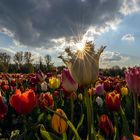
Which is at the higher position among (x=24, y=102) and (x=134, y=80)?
(x=134, y=80)

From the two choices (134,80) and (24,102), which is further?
(24,102)

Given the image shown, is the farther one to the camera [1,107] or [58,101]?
[58,101]

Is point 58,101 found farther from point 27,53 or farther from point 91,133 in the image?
point 27,53

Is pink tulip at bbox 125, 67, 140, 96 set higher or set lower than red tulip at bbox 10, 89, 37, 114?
higher

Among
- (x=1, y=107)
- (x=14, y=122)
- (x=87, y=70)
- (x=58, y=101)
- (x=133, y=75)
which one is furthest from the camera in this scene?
(x=58, y=101)

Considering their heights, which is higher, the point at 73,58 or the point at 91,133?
the point at 73,58

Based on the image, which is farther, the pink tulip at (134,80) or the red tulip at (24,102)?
the red tulip at (24,102)

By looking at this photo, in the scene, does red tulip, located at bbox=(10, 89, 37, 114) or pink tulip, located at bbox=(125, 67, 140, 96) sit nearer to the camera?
pink tulip, located at bbox=(125, 67, 140, 96)

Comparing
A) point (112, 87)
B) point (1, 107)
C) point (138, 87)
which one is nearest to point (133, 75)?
point (138, 87)

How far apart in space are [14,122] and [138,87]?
160 inches

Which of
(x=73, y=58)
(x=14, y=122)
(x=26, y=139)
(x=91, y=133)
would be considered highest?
(x=73, y=58)

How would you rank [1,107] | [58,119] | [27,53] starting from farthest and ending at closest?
[27,53] < [1,107] < [58,119]

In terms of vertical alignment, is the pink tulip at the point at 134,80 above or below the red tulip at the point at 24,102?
above

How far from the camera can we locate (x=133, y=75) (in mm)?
2848
